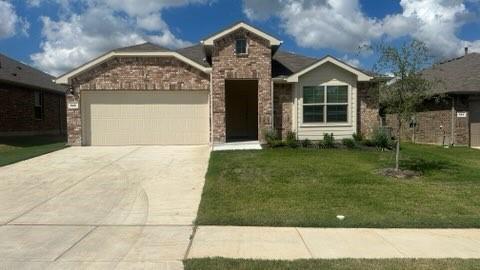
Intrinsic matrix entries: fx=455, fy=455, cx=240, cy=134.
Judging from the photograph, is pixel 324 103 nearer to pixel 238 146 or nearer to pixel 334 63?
pixel 334 63

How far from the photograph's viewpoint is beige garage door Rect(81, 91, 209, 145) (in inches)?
771

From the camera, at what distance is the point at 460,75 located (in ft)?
80.7

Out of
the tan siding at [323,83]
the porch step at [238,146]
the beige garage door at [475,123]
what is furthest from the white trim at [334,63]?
the beige garage door at [475,123]

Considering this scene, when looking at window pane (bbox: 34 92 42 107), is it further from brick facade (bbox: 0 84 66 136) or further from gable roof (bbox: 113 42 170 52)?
gable roof (bbox: 113 42 170 52)

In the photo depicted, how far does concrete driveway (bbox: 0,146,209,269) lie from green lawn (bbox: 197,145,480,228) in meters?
0.78

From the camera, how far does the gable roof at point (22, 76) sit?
24.1 m

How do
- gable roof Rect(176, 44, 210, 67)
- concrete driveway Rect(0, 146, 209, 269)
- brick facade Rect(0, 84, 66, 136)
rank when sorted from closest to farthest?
concrete driveway Rect(0, 146, 209, 269) < gable roof Rect(176, 44, 210, 67) < brick facade Rect(0, 84, 66, 136)

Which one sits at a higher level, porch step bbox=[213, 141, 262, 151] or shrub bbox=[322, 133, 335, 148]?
shrub bbox=[322, 133, 335, 148]

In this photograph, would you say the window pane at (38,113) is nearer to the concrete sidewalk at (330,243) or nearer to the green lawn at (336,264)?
the concrete sidewalk at (330,243)

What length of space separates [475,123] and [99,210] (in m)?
20.2

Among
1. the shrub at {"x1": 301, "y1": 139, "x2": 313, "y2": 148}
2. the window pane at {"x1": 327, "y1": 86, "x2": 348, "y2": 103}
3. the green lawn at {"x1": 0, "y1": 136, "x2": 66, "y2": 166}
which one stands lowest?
the green lawn at {"x1": 0, "y1": 136, "x2": 66, "y2": 166}

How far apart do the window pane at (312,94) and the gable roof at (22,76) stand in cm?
1502

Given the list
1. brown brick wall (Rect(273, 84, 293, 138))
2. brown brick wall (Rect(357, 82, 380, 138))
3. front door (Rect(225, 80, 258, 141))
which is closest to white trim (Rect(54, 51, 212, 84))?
brown brick wall (Rect(273, 84, 293, 138))

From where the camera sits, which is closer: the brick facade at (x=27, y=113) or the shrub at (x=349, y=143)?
the shrub at (x=349, y=143)
